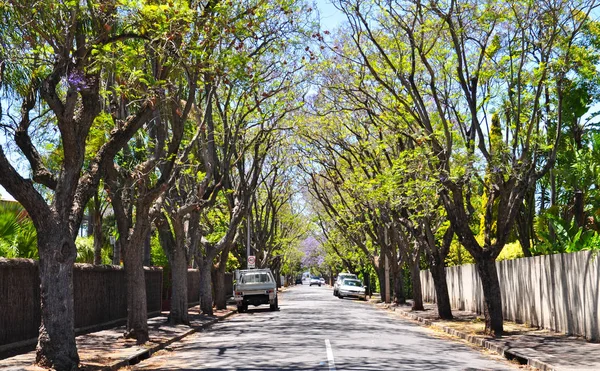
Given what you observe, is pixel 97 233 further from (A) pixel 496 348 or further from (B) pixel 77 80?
(B) pixel 77 80

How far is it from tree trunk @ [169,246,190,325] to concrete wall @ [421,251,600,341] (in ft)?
36.6

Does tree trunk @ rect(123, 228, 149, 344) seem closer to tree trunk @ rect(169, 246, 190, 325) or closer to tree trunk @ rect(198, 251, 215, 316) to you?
tree trunk @ rect(169, 246, 190, 325)

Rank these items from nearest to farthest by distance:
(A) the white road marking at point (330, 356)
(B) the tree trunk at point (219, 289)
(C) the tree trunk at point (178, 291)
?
1. (A) the white road marking at point (330, 356)
2. (C) the tree trunk at point (178, 291)
3. (B) the tree trunk at point (219, 289)

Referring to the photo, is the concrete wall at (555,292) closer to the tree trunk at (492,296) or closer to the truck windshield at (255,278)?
the tree trunk at (492,296)

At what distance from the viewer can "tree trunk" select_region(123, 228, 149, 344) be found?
17531mm

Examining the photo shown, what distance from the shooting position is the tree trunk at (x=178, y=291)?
24.3 metres

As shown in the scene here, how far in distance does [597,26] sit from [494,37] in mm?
4352

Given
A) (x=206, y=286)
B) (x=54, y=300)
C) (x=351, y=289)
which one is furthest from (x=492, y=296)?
(x=351, y=289)

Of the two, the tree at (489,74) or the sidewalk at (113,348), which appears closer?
the sidewalk at (113,348)

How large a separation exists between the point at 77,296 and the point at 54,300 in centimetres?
843

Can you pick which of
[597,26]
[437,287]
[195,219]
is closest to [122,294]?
[195,219]

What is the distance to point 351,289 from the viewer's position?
55.2 metres

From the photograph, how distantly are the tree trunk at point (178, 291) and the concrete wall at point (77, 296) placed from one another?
185cm

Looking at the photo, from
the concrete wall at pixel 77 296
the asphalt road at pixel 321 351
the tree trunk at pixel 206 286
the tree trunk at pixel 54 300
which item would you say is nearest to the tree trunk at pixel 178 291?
the concrete wall at pixel 77 296
